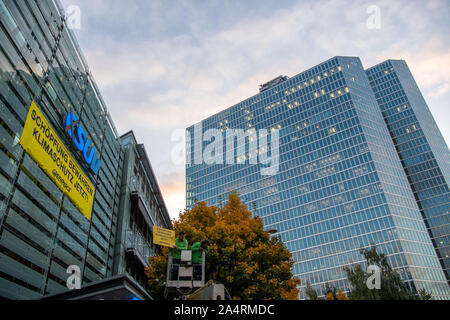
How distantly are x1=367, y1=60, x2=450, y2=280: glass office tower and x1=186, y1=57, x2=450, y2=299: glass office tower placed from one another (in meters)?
17.3

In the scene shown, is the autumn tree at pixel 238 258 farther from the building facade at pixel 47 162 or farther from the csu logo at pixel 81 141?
the csu logo at pixel 81 141

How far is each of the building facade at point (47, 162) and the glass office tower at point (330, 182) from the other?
68017 millimetres

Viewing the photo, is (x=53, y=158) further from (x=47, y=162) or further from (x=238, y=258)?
(x=238, y=258)

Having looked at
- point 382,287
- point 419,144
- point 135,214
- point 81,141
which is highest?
point 419,144

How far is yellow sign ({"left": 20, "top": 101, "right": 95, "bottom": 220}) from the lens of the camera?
12.4 metres

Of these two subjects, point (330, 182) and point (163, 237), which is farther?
point (330, 182)

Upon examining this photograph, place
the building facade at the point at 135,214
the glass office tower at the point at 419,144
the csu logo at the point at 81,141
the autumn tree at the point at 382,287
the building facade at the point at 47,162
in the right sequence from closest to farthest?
the building facade at the point at 47,162 < the csu logo at the point at 81,141 < the building facade at the point at 135,214 < the autumn tree at the point at 382,287 < the glass office tower at the point at 419,144

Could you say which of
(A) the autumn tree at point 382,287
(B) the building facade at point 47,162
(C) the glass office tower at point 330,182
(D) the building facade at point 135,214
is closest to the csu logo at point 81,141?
(B) the building facade at point 47,162

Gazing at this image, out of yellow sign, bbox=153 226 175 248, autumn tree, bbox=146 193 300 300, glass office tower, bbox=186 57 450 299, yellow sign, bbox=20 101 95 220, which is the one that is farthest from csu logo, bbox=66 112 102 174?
glass office tower, bbox=186 57 450 299

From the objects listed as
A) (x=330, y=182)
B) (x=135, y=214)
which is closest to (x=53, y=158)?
(x=135, y=214)

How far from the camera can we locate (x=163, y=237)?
13.7 meters

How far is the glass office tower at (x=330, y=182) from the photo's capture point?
90875mm

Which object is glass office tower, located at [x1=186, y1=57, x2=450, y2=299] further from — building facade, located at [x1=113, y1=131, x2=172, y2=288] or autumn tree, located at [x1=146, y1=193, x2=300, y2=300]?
autumn tree, located at [x1=146, y1=193, x2=300, y2=300]

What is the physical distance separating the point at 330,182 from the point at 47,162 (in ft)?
323
